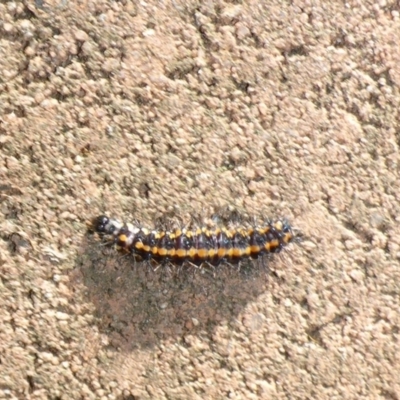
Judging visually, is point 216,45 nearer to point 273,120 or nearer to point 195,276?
point 273,120

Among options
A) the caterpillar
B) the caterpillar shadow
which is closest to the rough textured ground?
the caterpillar shadow

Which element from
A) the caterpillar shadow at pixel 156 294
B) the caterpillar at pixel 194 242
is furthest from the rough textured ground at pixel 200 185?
the caterpillar at pixel 194 242

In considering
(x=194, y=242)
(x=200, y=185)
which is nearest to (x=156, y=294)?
(x=194, y=242)

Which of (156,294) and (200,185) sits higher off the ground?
(200,185)

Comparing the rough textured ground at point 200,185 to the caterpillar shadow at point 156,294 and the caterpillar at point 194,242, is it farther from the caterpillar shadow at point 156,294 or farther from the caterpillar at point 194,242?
the caterpillar at point 194,242

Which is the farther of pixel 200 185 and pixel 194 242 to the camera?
pixel 200 185

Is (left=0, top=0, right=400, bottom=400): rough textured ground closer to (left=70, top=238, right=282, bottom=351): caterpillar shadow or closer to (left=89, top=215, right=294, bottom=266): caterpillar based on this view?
(left=70, top=238, right=282, bottom=351): caterpillar shadow

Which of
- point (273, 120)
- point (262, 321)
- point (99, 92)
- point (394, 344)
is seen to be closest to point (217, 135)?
point (273, 120)

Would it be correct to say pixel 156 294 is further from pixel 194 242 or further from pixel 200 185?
pixel 200 185
